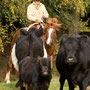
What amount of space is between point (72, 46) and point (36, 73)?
1.04m

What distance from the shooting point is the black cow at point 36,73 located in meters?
7.29

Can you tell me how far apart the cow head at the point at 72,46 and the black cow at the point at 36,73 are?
498mm

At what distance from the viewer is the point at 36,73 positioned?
297 inches

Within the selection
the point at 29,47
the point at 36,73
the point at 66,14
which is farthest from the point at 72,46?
the point at 66,14

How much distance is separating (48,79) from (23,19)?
734 cm

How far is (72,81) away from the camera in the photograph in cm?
787

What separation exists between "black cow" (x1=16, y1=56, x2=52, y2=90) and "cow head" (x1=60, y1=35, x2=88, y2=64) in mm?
498

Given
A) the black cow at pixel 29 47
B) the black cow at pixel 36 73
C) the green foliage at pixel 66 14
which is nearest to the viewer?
the black cow at pixel 36 73

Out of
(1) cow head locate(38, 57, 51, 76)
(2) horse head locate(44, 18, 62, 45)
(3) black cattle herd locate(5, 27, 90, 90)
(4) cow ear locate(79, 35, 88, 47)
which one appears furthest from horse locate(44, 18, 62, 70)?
(1) cow head locate(38, 57, 51, 76)

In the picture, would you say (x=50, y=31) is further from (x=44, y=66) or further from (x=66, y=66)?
(x=44, y=66)

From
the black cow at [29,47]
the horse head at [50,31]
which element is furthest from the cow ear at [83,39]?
the horse head at [50,31]

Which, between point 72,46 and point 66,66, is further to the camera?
point 66,66

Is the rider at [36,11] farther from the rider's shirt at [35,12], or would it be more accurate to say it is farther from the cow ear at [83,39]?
the cow ear at [83,39]

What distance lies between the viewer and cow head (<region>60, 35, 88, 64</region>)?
732 centimetres
